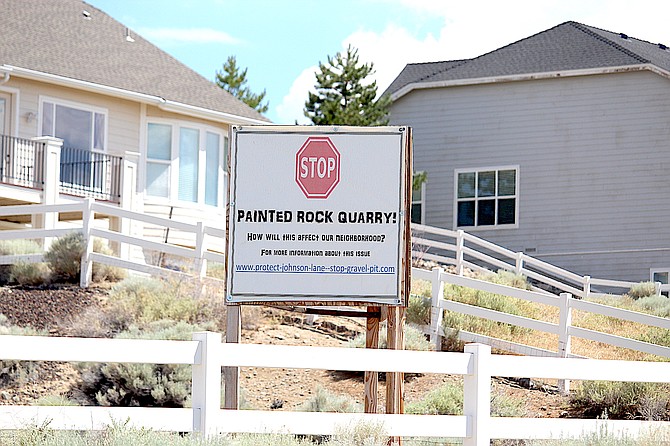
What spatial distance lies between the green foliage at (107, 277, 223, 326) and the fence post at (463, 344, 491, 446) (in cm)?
841

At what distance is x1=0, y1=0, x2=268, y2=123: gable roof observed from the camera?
85.6ft

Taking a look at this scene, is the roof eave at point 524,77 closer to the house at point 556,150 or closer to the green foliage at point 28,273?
the house at point 556,150

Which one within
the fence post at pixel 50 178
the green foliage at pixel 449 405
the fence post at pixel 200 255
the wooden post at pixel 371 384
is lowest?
the green foliage at pixel 449 405

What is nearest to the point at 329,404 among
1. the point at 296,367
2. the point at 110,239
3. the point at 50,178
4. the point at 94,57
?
the point at 296,367

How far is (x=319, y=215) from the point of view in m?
10.7

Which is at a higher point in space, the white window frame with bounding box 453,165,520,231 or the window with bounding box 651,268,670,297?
the white window frame with bounding box 453,165,520,231

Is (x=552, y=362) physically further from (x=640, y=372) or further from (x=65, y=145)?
(x=65, y=145)

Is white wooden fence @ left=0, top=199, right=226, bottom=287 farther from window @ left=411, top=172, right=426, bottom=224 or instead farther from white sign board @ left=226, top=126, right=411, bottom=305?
window @ left=411, top=172, right=426, bottom=224

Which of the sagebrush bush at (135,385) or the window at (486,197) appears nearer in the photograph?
the sagebrush bush at (135,385)

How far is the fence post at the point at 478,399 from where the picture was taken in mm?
9094

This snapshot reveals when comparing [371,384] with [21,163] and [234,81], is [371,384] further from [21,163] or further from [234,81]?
[234,81]

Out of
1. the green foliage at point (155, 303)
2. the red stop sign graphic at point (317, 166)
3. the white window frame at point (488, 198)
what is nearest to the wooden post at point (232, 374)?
the red stop sign graphic at point (317, 166)

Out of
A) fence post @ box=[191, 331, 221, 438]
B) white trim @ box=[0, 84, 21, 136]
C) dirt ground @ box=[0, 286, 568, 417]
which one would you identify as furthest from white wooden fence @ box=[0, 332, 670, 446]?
white trim @ box=[0, 84, 21, 136]

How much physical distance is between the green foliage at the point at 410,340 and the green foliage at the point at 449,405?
6.61 feet
